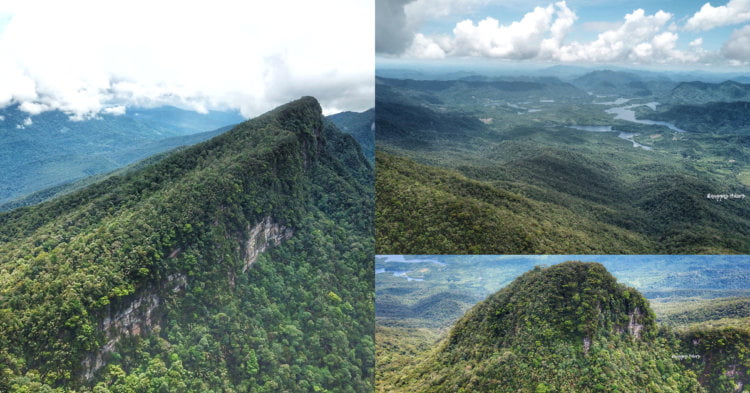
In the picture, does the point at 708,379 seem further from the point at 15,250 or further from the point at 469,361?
the point at 15,250

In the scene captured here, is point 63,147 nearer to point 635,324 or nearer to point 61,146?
point 61,146

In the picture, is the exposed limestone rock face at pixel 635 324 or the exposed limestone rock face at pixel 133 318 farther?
the exposed limestone rock face at pixel 133 318

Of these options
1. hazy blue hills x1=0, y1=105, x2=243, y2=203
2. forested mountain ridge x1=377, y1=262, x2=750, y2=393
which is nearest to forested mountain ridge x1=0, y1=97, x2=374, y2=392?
forested mountain ridge x1=377, y1=262, x2=750, y2=393

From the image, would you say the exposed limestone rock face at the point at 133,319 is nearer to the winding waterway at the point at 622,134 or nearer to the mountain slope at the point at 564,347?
the mountain slope at the point at 564,347

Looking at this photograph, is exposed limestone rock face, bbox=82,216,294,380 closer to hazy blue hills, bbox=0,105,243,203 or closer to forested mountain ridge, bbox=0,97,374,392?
forested mountain ridge, bbox=0,97,374,392

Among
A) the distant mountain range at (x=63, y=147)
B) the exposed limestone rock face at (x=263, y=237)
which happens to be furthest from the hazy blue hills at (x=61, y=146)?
the exposed limestone rock face at (x=263, y=237)

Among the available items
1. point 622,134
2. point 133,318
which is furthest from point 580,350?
point 133,318

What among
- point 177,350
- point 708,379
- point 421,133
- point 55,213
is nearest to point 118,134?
Answer: point 55,213
